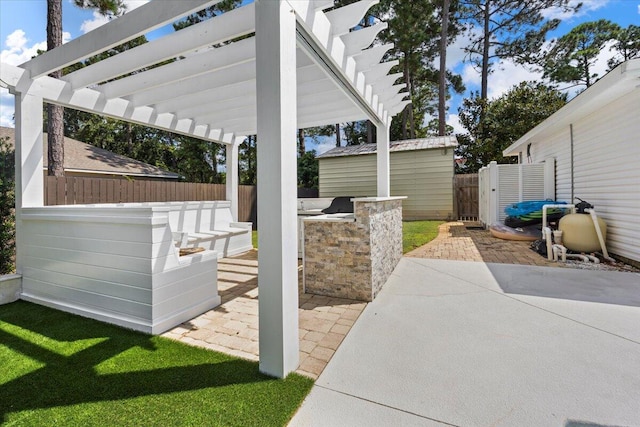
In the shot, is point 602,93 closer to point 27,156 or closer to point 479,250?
point 479,250

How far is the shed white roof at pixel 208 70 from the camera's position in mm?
2645

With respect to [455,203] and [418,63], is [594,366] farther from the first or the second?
[418,63]

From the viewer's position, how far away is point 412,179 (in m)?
12.1

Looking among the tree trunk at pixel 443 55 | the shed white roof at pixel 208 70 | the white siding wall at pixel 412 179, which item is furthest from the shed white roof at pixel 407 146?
the shed white roof at pixel 208 70

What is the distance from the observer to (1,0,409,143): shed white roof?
8.68 feet

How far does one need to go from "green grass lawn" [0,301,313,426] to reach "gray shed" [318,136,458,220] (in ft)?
35.9

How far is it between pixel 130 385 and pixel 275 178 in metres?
1.67


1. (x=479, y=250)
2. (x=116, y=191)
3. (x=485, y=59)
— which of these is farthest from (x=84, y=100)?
(x=485, y=59)

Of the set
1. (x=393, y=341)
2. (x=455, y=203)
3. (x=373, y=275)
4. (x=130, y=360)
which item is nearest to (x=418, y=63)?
(x=455, y=203)

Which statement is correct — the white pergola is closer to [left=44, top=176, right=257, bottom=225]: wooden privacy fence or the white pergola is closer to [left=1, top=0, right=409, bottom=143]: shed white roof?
[left=1, top=0, right=409, bottom=143]: shed white roof

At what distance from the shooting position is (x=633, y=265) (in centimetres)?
482

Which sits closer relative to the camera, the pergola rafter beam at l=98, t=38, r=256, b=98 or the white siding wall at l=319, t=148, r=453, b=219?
the pergola rafter beam at l=98, t=38, r=256, b=98

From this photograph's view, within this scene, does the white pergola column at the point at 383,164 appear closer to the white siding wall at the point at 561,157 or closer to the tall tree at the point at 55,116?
the white siding wall at the point at 561,157

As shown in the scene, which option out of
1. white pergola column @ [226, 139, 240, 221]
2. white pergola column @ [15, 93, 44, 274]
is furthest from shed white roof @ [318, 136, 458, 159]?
white pergola column @ [15, 93, 44, 274]
